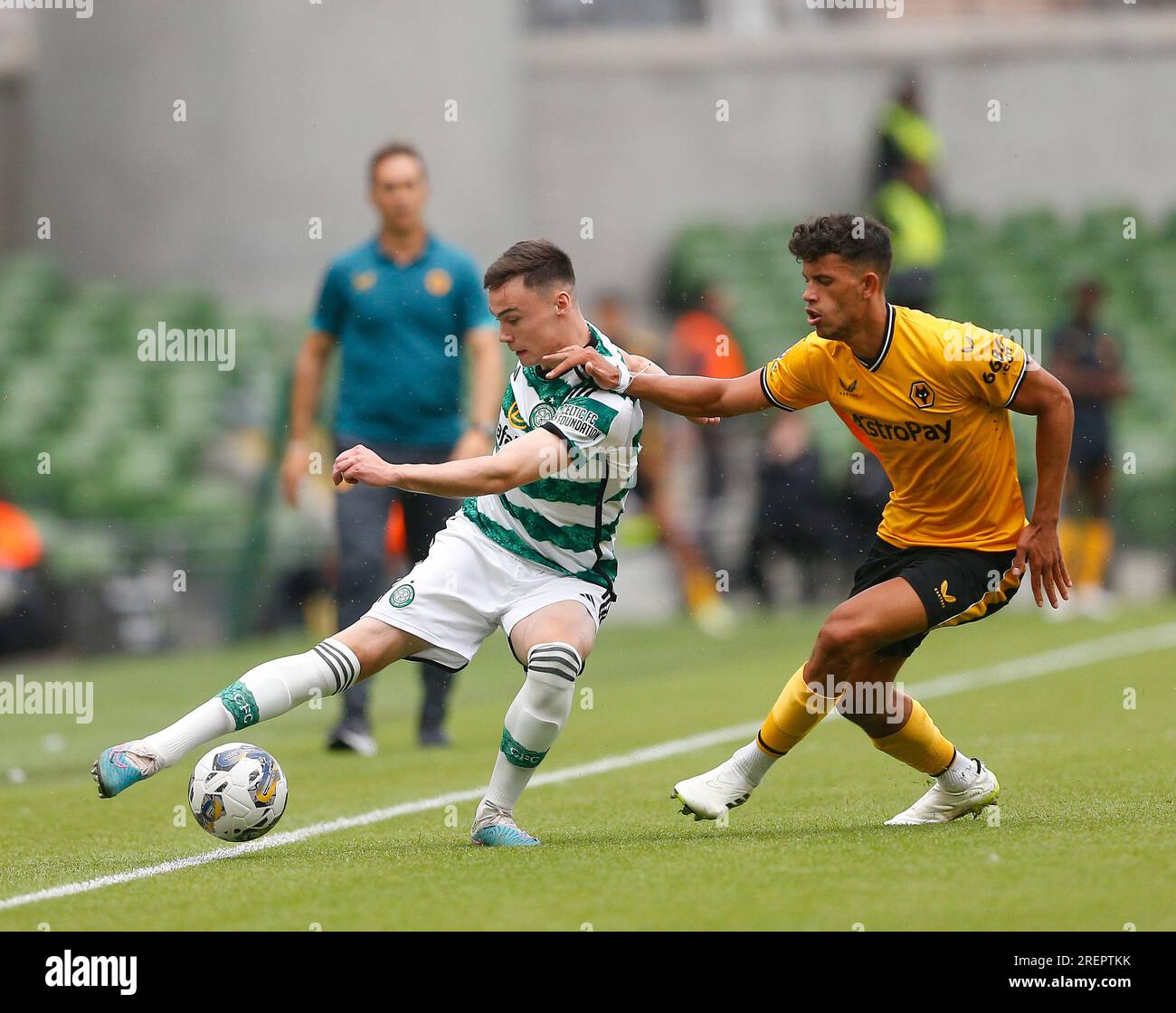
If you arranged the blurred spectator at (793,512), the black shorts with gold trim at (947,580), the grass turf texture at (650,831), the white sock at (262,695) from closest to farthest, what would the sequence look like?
1. the grass turf texture at (650,831)
2. the white sock at (262,695)
3. the black shorts with gold trim at (947,580)
4. the blurred spectator at (793,512)

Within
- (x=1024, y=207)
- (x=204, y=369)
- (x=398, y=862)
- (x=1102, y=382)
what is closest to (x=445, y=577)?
(x=398, y=862)

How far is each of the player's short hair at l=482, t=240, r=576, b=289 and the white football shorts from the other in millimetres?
844

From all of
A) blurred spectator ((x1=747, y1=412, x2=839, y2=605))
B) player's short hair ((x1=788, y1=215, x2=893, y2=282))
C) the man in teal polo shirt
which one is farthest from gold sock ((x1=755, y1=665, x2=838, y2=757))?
blurred spectator ((x1=747, y1=412, x2=839, y2=605))

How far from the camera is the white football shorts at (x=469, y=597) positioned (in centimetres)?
573

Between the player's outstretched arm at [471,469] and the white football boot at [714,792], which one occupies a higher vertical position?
the player's outstretched arm at [471,469]

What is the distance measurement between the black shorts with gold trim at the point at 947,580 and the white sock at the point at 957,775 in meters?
0.38

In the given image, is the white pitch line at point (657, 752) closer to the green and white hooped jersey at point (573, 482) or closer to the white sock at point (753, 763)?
the green and white hooped jersey at point (573, 482)

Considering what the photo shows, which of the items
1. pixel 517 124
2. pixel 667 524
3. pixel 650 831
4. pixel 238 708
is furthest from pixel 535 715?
pixel 517 124

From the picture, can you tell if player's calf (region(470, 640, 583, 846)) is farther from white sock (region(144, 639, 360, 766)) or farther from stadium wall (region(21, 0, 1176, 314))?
stadium wall (region(21, 0, 1176, 314))

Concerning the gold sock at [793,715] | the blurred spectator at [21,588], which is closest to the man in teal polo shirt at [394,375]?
the gold sock at [793,715]

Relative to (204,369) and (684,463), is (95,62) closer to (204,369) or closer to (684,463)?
(204,369)

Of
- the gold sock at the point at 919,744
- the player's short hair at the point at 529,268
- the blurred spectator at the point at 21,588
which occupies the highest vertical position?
the player's short hair at the point at 529,268

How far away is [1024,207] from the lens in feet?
62.2

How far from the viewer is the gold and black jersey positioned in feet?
18.1
